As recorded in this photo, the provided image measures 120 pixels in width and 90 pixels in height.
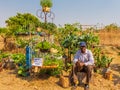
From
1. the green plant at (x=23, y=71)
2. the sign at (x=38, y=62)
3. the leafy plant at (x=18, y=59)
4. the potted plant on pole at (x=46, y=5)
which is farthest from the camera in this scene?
the potted plant on pole at (x=46, y=5)

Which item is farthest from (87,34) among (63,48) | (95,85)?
(95,85)

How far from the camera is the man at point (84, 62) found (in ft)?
26.0

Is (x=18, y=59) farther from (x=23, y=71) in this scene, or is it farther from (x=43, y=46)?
(x=23, y=71)

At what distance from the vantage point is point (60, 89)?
8.66 metres

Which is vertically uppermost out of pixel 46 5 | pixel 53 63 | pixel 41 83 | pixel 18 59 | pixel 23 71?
pixel 46 5

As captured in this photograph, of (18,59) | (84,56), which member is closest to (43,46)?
(18,59)

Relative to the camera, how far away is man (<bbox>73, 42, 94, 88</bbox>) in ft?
26.0

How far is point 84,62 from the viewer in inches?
320

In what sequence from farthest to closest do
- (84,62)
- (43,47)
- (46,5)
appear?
(46,5), (43,47), (84,62)

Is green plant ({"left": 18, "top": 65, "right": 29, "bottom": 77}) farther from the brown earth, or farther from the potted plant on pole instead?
the potted plant on pole

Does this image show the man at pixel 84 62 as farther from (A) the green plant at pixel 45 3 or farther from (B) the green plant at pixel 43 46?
(A) the green plant at pixel 45 3

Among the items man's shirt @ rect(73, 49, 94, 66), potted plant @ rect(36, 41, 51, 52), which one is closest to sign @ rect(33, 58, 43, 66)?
man's shirt @ rect(73, 49, 94, 66)

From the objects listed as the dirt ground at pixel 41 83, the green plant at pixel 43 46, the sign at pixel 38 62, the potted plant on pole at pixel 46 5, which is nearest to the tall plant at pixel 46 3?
the potted plant on pole at pixel 46 5

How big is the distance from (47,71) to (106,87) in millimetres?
1938
